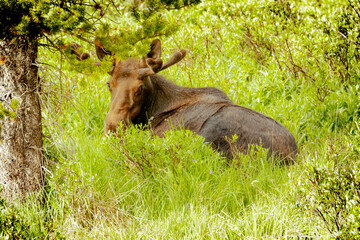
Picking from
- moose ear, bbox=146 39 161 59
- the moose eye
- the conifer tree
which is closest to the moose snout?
the moose eye

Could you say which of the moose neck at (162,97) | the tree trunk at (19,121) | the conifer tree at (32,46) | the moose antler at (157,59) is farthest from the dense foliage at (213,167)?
the moose neck at (162,97)

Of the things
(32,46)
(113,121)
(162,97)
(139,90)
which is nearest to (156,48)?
(139,90)

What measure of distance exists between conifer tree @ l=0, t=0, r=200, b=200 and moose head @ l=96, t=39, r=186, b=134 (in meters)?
1.70

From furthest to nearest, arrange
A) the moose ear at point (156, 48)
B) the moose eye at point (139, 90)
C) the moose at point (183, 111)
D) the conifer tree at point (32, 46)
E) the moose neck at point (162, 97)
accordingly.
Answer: the moose neck at point (162, 97)
the moose ear at point (156, 48)
the moose eye at point (139, 90)
the moose at point (183, 111)
the conifer tree at point (32, 46)

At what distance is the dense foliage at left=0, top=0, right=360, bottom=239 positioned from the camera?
4.48 m

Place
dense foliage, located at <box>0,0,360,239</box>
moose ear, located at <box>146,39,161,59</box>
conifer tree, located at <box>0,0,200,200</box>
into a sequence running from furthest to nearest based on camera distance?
moose ear, located at <box>146,39,161,59</box> → conifer tree, located at <box>0,0,200,200</box> → dense foliage, located at <box>0,0,360,239</box>

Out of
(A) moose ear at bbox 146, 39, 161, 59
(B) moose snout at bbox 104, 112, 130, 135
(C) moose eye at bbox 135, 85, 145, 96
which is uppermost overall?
(A) moose ear at bbox 146, 39, 161, 59

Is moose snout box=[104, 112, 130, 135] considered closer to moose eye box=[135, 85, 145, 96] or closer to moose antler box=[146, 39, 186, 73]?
moose eye box=[135, 85, 145, 96]

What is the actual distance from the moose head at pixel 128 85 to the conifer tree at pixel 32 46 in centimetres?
170

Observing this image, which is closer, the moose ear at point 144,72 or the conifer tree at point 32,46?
the conifer tree at point 32,46

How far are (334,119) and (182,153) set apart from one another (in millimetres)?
3218

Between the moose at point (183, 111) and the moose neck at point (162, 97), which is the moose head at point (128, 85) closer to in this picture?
the moose at point (183, 111)

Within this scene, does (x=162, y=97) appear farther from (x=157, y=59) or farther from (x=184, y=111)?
(x=157, y=59)

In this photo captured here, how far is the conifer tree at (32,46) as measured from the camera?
4.73 m
